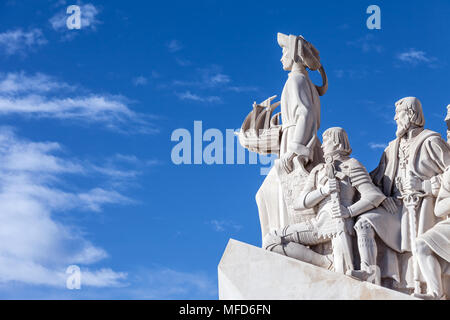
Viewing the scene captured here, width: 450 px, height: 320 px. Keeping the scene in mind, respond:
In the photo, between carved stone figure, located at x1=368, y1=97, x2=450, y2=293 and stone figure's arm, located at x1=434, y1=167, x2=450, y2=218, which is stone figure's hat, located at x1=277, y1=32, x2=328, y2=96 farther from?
stone figure's arm, located at x1=434, y1=167, x2=450, y2=218

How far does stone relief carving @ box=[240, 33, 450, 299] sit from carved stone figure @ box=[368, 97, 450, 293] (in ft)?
0.04

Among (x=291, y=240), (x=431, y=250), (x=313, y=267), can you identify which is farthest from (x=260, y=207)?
(x=431, y=250)

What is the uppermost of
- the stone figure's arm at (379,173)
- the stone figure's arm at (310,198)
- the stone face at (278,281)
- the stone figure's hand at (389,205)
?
the stone figure's arm at (379,173)

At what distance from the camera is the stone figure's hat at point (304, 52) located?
13.1 m

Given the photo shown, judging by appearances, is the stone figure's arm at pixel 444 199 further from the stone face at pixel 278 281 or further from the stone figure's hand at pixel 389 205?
the stone face at pixel 278 281

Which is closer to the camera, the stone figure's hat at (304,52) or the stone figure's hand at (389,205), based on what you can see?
the stone figure's hand at (389,205)

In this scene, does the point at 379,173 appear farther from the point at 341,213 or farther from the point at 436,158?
the point at 341,213

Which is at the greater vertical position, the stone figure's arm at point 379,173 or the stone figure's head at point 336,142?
the stone figure's head at point 336,142

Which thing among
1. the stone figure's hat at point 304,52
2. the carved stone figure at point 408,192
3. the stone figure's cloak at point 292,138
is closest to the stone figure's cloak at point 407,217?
the carved stone figure at point 408,192

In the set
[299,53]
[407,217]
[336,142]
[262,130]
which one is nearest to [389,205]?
[407,217]

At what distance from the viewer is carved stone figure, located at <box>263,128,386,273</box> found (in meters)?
11.3

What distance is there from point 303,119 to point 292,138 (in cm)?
31

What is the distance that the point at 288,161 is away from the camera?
1222 centimetres
